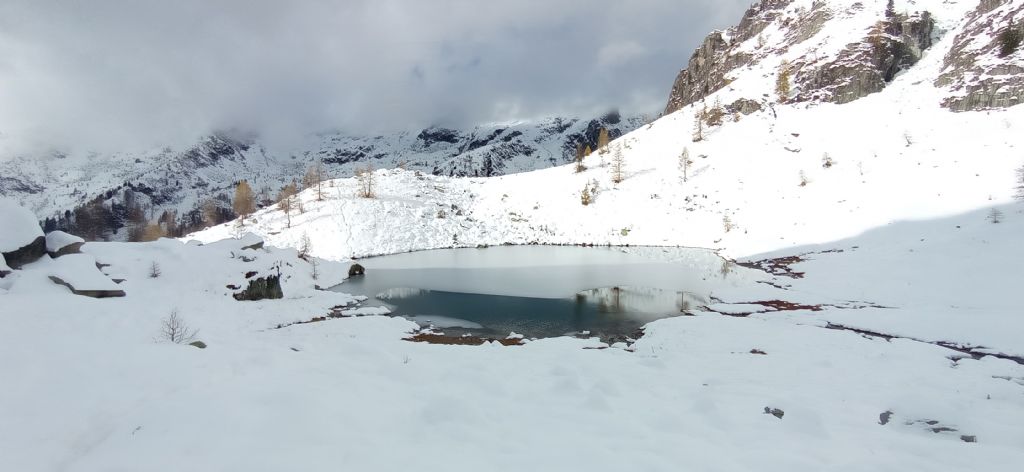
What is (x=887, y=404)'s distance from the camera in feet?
29.8

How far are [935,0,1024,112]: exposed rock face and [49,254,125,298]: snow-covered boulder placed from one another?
8723 cm

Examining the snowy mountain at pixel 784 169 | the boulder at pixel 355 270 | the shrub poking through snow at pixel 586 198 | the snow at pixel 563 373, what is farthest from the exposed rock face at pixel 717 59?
the boulder at pixel 355 270

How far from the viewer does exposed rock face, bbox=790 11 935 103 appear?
71.1 meters

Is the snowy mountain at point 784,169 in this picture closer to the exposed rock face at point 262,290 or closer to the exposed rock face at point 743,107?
the exposed rock face at point 743,107

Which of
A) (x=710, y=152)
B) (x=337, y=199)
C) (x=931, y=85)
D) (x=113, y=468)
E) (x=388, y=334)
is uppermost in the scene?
(x=931, y=85)

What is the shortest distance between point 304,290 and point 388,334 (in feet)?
51.7

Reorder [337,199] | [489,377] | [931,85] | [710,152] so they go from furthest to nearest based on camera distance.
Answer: [710,152] → [337,199] → [931,85] → [489,377]

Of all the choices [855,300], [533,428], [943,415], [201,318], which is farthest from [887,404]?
[201,318]

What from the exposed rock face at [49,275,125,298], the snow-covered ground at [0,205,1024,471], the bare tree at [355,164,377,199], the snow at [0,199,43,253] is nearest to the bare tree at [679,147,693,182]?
the bare tree at [355,164,377,199]

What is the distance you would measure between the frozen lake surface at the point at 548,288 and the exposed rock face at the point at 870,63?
49.9 metres

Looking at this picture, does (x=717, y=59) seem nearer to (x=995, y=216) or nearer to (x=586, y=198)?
(x=586, y=198)

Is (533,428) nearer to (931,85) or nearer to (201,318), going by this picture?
(201,318)

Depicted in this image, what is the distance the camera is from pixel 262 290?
26.8m

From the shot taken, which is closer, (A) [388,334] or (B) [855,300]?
(A) [388,334]
